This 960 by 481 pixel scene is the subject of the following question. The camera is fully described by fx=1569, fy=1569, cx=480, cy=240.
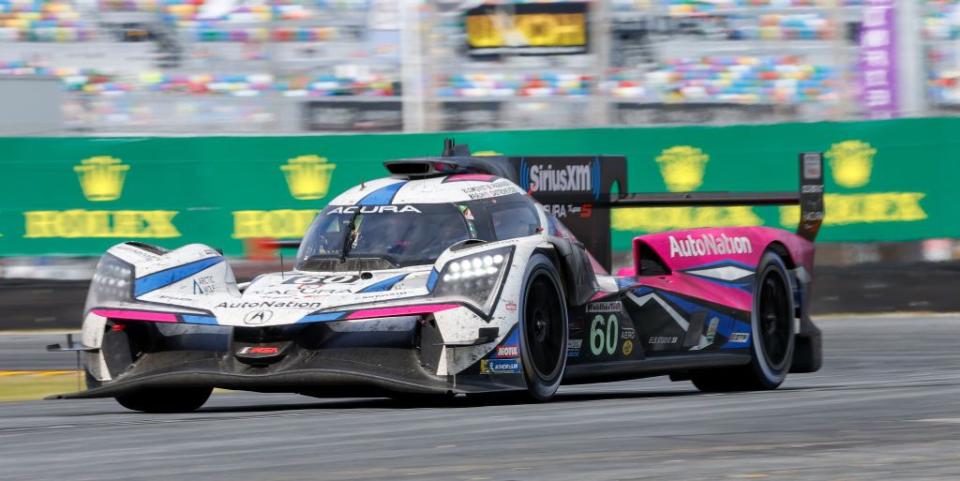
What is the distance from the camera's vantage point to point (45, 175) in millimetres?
17719

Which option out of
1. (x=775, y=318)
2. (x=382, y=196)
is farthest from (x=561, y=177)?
(x=382, y=196)

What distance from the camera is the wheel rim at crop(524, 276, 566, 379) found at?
7.65m

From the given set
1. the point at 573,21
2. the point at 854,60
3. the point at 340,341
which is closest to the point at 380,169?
the point at 573,21

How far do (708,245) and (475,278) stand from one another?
2.42m

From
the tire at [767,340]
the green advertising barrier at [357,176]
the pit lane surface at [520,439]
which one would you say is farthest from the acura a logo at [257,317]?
the green advertising barrier at [357,176]

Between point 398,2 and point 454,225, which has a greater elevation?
point 398,2

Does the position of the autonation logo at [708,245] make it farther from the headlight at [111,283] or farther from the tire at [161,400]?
the headlight at [111,283]

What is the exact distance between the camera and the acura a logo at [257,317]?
7.31 meters

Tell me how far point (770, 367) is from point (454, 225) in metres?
2.51

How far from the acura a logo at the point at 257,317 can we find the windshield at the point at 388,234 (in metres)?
0.95

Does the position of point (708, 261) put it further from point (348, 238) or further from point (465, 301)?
point (465, 301)

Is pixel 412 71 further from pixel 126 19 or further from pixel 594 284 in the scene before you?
pixel 594 284

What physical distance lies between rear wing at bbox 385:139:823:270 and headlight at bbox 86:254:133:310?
8.20 feet

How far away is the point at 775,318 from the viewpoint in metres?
9.82
